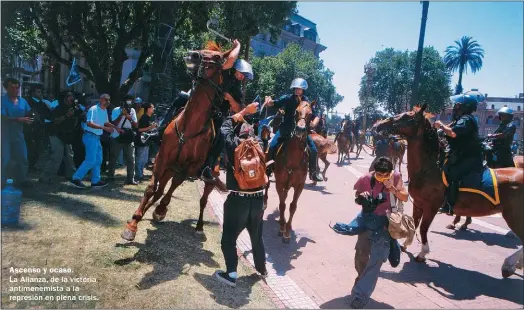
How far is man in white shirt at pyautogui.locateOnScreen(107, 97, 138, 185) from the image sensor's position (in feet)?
29.6

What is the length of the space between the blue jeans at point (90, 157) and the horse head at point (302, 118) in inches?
187

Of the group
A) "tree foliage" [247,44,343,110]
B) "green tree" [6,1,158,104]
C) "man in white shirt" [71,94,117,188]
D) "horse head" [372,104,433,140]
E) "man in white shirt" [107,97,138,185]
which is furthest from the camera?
"tree foliage" [247,44,343,110]

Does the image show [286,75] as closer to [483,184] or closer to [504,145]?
[504,145]

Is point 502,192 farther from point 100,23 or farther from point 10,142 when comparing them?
point 100,23

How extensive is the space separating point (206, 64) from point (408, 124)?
3712 millimetres

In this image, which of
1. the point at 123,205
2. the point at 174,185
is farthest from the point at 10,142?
the point at 174,185

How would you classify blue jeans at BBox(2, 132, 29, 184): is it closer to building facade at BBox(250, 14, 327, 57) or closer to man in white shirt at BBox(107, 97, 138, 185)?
man in white shirt at BBox(107, 97, 138, 185)

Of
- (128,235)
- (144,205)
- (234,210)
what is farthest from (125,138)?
(234,210)

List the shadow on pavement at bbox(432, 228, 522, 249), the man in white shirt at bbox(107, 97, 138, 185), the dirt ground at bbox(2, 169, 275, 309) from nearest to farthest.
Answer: the dirt ground at bbox(2, 169, 275, 309) < the shadow on pavement at bbox(432, 228, 522, 249) < the man in white shirt at bbox(107, 97, 138, 185)

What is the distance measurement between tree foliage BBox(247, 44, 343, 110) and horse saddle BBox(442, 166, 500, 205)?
2167 centimetres

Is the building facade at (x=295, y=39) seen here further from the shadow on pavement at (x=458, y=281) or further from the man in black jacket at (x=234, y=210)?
the man in black jacket at (x=234, y=210)

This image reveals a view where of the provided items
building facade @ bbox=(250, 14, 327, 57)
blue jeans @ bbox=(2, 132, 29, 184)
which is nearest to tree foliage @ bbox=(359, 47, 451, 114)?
blue jeans @ bbox=(2, 132, 29, 184)

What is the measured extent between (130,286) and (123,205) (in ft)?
10.5

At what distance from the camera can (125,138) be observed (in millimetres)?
9016
